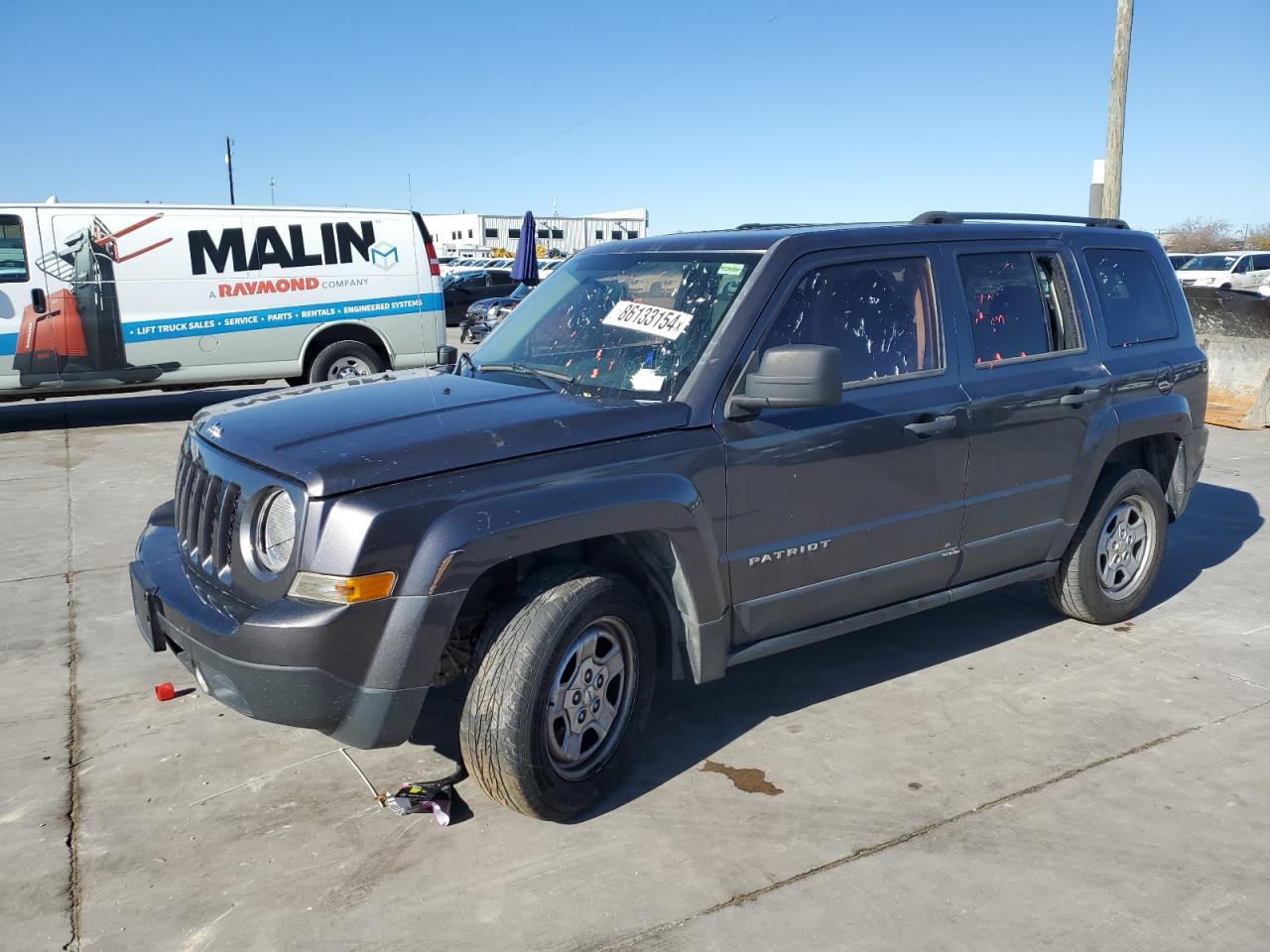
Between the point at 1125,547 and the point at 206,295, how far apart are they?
935cm

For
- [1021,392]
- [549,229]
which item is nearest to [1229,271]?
[1021,392]

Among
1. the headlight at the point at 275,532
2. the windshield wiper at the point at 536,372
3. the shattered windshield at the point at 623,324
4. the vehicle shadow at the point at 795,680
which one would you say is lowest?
the vehicle shadow at the point at 795,680

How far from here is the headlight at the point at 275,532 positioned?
3.05 metres

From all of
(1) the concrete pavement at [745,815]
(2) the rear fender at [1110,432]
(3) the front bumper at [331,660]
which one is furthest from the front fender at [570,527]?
(2) the rear fender at [1110,432]

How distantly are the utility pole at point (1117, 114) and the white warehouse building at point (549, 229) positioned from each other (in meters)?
48.6

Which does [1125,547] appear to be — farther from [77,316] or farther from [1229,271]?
[1229,271]

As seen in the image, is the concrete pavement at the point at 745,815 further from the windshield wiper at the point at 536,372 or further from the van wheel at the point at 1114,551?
the windshield wiper at the point at 536,372

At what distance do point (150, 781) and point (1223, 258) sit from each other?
32897 millimetres

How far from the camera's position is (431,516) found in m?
2.98

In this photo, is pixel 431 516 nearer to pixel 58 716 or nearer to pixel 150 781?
pixel 150 781

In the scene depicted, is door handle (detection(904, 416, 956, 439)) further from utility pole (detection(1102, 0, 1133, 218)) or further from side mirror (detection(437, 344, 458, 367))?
utility pole (detection(1102, 0, 1133, 218))

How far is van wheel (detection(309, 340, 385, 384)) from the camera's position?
11766mm

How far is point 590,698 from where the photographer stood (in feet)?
11.2

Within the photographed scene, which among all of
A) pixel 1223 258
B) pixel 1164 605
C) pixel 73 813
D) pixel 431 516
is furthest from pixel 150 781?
pixel 1223 258
